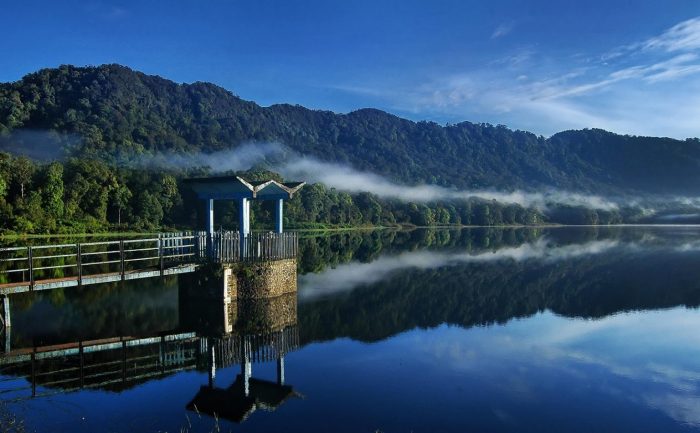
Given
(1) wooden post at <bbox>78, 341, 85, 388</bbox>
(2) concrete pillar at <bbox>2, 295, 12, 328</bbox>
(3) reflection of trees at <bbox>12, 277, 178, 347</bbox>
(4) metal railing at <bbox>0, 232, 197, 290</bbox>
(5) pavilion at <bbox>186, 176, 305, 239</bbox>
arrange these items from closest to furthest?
1. (1) wooden post at <bbox>78, 341, 85, 388</bbox>
2. (2) concrete pillar at <bbox>2, 295, 12, 328</bbox>
3. (3) reflection of trees at <bbox>12, 277, 178, 347</bbox>
4. (4) metal railing at <bbox>0, 232, 197, 290</bbox>
5. (5) pavilion at <bbox>186, 176, 305, 239</bbox>

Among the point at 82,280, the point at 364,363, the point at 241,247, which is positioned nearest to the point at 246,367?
the point at 364,363

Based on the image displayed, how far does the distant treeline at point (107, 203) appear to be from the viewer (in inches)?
2894

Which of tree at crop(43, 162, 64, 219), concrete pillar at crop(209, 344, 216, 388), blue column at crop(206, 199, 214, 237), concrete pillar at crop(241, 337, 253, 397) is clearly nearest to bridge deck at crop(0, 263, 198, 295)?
blue column at crop(206, 199, 214, 237)

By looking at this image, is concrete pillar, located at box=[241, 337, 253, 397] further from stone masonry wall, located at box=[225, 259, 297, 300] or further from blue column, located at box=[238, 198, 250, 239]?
blue column, located at box=[238, 198, 250, 239]

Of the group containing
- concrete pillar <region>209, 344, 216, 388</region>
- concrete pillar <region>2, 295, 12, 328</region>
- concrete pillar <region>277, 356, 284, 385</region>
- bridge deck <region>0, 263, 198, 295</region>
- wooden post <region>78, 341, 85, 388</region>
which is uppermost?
bridge deck <region>0, 263, 198, 295</region>

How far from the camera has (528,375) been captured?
661 inches

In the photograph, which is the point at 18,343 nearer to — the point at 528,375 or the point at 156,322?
the point at 156,322

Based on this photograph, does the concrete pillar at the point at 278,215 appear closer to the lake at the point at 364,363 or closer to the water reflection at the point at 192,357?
the lake at the point at 364,363

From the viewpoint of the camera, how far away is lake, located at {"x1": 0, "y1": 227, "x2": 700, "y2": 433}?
43.1ft

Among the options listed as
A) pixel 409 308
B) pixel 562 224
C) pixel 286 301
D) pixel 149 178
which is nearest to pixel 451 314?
pixel 409 308

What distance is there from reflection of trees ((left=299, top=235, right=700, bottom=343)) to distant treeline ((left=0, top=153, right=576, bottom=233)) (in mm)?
53171

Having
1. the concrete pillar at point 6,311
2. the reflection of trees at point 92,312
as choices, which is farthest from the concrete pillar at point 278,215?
the concrete pillar at point 6,311

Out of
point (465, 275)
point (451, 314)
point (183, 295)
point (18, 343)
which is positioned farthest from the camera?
point (465, 275)

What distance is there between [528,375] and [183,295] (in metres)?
14.8
